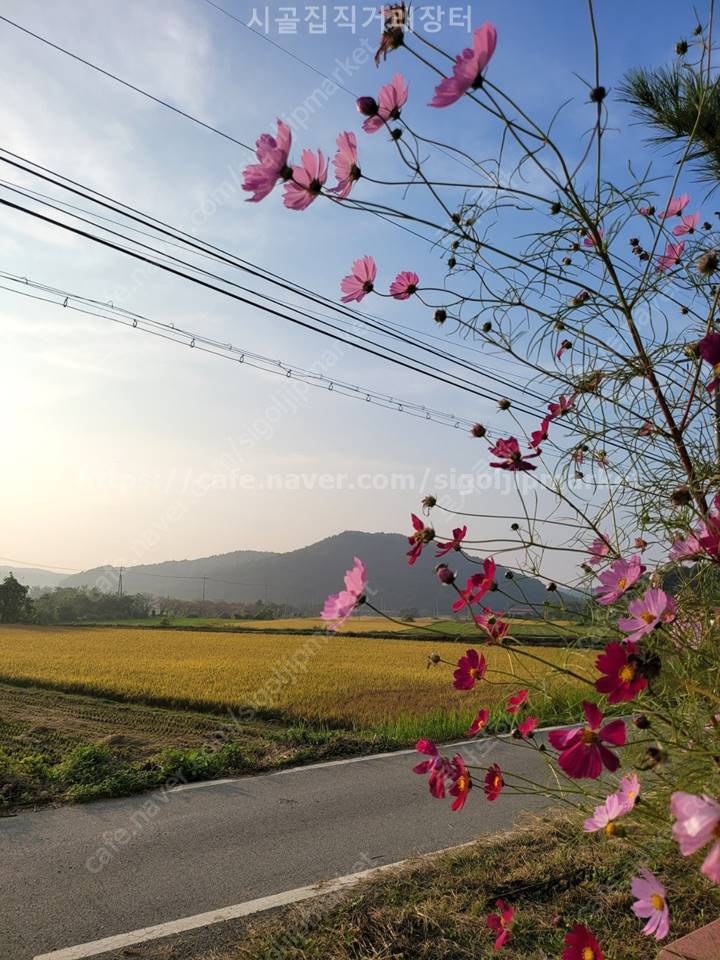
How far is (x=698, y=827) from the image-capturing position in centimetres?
59

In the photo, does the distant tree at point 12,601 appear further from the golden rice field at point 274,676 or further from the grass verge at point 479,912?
the grass verge at point 479,912

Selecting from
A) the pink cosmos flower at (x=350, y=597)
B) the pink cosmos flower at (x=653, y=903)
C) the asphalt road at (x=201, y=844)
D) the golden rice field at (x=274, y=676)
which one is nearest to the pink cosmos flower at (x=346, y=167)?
the pink cosmos flower at (x=350, y=597)

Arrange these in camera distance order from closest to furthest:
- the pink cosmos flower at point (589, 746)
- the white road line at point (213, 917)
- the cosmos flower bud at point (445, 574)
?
the pink cosmos flower at point (589, 746) → the cosmos flower bud at point (445, 574) → the white road line at point (213, 917)

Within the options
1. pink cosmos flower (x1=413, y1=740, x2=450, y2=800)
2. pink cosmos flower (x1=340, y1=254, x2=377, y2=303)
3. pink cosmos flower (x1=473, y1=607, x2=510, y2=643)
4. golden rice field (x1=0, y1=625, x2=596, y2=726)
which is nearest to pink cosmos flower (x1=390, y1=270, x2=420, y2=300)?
pink cosmos flower (x1=340, y1=254, x2=377, y2=303)

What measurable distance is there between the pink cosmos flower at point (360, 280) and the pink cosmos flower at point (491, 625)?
64 cm

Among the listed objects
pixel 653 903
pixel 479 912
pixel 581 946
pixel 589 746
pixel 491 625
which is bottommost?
pixel 479 912

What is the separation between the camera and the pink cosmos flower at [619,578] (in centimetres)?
117

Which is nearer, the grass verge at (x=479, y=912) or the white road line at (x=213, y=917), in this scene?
the grass verge at (x=479, y=912)

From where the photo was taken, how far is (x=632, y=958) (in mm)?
2182

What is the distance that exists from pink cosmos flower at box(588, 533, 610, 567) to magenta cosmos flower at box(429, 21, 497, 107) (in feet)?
3.15

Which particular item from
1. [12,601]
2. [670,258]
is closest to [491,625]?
[670,258]

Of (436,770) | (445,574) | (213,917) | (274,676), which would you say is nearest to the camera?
(445,574)

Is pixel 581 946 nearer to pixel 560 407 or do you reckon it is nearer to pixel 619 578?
pixel 619 578

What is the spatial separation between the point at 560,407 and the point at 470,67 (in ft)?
2.66
